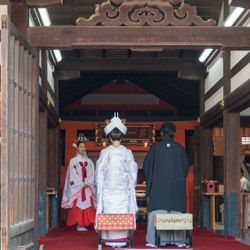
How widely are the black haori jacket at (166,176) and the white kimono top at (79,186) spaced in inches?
104

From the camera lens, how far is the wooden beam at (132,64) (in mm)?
9664

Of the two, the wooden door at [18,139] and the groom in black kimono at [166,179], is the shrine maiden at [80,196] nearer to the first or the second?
the groom in black kimono at [166,179]

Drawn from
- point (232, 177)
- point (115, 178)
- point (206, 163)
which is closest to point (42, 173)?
point (115, 178)

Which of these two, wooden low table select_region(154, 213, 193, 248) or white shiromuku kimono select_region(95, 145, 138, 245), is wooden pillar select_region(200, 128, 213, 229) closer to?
white shiromuku kimono select_region(95, 145, 138, 245)

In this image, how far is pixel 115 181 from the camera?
666cm

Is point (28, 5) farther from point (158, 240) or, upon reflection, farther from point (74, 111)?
point (74, 111)

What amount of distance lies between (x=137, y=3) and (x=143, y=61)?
4.03m

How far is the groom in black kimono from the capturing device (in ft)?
21.7

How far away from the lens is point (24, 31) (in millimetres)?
5488

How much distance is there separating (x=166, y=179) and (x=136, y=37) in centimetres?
194

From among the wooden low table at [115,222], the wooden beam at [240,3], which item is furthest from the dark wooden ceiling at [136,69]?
the wooden low table at [115,222]

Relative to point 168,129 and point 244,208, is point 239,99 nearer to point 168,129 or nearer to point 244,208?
point 168,129

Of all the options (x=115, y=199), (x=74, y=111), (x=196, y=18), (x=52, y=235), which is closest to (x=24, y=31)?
(x=196, y=18)

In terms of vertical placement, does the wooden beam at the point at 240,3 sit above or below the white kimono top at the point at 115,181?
above
